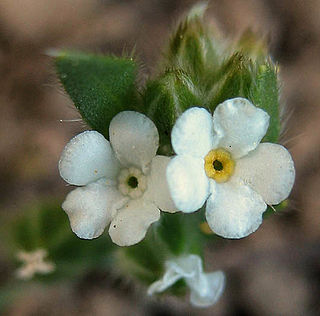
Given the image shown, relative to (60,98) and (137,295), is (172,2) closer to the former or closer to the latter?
(60,98)

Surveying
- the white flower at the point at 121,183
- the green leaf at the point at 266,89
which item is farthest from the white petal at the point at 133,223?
the green leaf at the point at 266,89

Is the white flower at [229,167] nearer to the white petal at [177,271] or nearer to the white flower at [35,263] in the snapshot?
the white petal at [177,271]

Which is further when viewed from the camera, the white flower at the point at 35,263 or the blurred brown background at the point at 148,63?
the blurred brown background at the point at 148,63

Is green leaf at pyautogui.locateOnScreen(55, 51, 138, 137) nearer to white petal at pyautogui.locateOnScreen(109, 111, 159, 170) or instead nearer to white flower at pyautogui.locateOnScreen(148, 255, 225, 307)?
white petal at pyautogui.locateOnScreen(109, 111, 159, 170)

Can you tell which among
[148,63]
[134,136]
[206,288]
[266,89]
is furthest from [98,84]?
[148,63]

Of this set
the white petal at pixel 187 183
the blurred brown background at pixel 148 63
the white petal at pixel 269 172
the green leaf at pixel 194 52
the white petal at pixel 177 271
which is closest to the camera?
the white petal at pixel 187 183

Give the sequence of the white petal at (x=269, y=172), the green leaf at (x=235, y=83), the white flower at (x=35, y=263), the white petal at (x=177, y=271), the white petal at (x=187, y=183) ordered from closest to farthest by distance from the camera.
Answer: the white petal at (x=187, y=183) < the white petal at (x=269, y=172) < the green leaf at (x=235, y=83) < the white petal at (x=177, y=271) < the white flower at (x=35, y=263)

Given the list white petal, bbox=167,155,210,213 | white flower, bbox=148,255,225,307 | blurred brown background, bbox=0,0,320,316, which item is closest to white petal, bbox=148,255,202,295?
white flower, bbox=148,255,225,307

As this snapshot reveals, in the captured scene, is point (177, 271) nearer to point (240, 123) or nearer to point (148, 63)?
point (240, 123)
